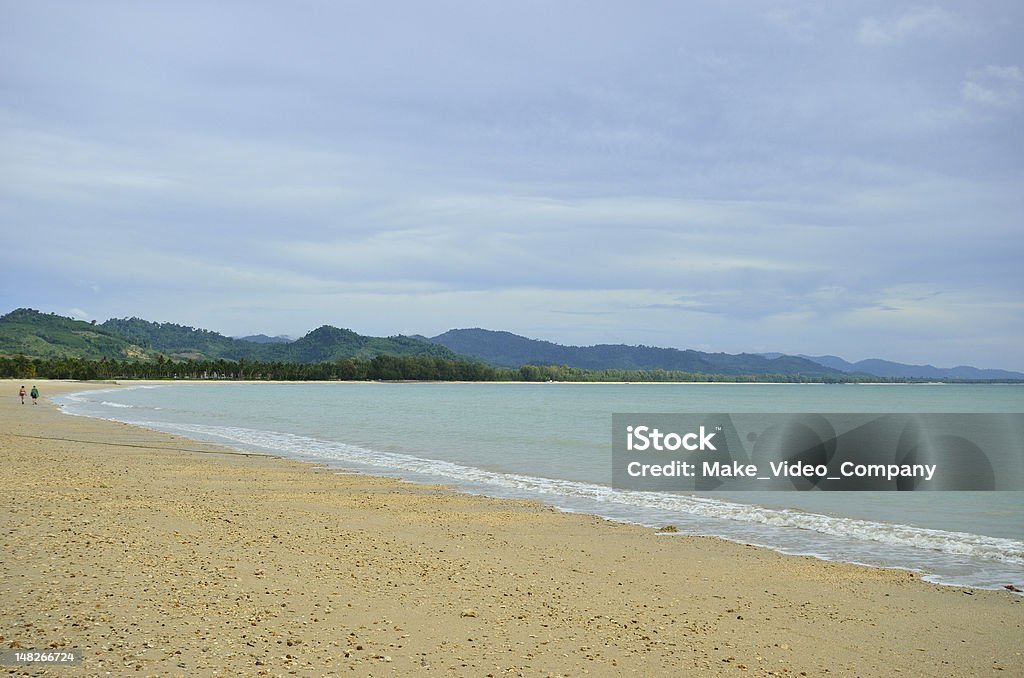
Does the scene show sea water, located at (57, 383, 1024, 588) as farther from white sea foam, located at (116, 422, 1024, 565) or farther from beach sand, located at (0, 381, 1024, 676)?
beach sand, located at (0, 381, 1024, 676)

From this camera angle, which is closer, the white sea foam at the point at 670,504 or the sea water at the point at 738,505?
the sea water at the point at 738,505

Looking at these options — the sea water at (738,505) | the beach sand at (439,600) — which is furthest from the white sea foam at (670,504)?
the beach sand at (439,600)

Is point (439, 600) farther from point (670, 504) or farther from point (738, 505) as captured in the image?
point (738, 505)

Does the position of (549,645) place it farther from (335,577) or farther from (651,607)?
(335,577)

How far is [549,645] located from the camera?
6.08 metres

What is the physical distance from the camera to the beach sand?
5.66 meters

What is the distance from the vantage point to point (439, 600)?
7199 mm

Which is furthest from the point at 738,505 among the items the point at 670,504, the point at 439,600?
the point at 439,600

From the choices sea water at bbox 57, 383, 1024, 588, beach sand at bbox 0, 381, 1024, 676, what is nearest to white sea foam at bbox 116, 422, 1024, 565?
sea water at bbox 57, 383, 1024, 588

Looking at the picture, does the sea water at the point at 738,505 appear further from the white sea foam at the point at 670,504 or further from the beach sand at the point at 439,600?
the beach sand at the point at 439,600

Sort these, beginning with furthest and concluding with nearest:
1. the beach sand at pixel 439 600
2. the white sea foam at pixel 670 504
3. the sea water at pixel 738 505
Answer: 1. the white sea foam at pixel 670 504
2. the sea water at pixel 738 505
3. the beach sand at pixel 439 600

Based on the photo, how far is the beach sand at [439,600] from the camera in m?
5.66

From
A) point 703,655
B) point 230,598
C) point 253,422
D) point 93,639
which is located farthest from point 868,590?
point 253,422

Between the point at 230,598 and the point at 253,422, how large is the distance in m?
34.3
